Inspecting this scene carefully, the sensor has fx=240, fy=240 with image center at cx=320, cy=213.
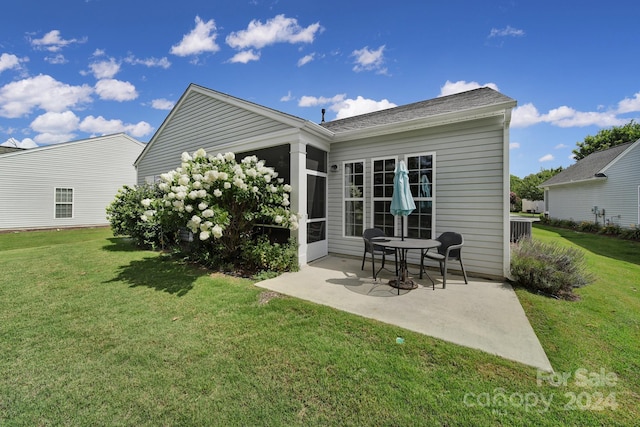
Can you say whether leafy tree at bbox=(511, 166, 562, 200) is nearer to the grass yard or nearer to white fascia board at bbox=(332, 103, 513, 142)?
white fascia board at bbox=(332, 103, 513, 142)

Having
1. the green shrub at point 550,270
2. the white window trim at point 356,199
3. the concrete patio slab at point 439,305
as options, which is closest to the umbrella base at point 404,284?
the concrete patio slab at point 439,305

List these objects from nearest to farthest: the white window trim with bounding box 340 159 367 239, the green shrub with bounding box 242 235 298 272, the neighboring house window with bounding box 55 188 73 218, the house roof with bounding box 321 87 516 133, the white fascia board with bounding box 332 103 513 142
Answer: the white fascia board with bounding box 332 103 513 142 < the house roof with bounding box 321 87 516 133 < the green shrub with bounding box 242 235 298 272 < the white window trim with bounding box 340 159 367 239 < the neighboring house window with bounding box 55 188 73 218

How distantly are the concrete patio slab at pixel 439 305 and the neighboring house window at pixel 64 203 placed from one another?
1783 cm

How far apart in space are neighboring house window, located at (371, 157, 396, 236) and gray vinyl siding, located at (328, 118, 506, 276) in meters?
0.43

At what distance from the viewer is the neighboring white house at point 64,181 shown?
13430 millimetres

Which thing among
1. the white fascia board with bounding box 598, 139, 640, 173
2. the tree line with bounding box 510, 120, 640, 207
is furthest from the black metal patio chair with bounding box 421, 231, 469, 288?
the tree line with bounding box 510, 120, 640, 207

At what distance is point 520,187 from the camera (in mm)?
36750

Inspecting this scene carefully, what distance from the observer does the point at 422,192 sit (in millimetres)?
5922

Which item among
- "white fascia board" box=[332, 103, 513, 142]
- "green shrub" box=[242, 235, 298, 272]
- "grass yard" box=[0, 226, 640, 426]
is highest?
"white fascia board" box=[332, 103, 513, 142]

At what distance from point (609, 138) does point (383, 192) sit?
43606 mm

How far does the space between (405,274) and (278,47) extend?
8779mm

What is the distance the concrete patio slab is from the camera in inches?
115

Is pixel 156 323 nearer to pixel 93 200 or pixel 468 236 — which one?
pixel 468 236

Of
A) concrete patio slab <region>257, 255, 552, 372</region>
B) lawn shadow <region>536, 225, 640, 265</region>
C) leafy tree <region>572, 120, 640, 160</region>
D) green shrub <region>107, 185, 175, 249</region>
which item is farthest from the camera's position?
leafy tree <region>572, 120, 640, 160</region>
